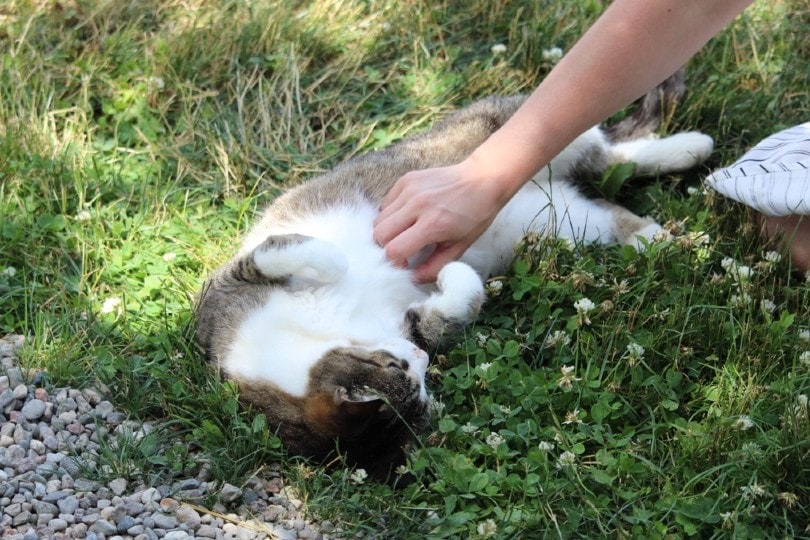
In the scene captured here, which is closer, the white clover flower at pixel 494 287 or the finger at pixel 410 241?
the finger at pixel 410 241

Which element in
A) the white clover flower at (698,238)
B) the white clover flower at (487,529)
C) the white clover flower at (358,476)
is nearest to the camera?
the white clover flower at (487,529)

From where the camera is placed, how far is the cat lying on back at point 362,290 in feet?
9.87

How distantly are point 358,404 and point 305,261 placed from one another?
63 cm

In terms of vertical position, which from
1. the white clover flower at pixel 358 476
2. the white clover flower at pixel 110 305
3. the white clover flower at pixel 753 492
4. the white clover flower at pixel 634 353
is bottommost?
the white clover flower at pixel 358 476

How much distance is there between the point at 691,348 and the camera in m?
3.17

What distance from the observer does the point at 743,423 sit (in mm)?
2795

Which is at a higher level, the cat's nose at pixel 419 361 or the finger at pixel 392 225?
the finger at pixel 392 225

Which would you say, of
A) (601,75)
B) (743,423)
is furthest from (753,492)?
(601,75)

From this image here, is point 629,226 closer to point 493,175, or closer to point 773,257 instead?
point 773,257

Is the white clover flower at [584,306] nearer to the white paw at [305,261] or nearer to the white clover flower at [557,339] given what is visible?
the white clover flower at [557,339]

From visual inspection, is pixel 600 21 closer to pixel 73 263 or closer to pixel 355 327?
pixel 355 327

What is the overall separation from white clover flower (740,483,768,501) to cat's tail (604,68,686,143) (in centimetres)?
210

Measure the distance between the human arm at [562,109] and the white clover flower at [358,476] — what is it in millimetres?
789

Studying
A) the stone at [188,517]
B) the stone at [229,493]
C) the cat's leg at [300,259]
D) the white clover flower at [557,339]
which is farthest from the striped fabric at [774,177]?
the stone at [188,517]
